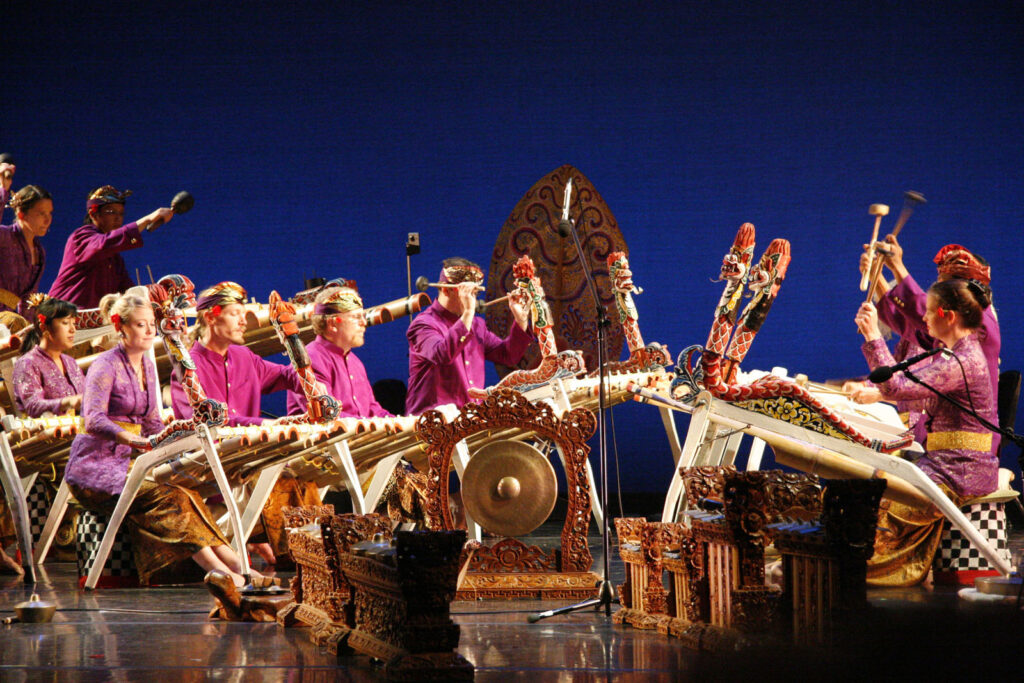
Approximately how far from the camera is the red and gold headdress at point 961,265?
5609 mm

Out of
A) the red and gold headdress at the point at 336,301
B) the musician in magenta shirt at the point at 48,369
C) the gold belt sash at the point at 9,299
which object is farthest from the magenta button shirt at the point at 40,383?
the red and gold headdress at the point at 336,301

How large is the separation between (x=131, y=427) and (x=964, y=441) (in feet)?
12.6

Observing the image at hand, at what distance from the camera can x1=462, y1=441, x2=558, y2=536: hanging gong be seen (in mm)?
5152

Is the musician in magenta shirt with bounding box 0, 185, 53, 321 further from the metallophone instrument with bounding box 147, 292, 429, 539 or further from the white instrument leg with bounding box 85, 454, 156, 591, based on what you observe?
the white instrument leg with bounding box 85, 454, 156, 591

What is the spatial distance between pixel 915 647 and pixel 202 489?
3.98 metres

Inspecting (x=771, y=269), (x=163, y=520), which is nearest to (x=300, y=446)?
(x=163, y=520)

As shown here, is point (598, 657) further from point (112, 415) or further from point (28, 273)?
point (28, 273)

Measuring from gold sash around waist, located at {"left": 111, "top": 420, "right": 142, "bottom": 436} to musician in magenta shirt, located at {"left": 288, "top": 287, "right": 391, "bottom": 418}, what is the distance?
1070 millimetres

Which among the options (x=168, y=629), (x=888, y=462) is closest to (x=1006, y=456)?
(x=888, y=462)

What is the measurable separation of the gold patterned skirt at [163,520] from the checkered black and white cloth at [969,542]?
3333mm

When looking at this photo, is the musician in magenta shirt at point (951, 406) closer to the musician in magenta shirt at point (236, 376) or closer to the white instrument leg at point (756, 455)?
the white instrument leg at point (756, 455)

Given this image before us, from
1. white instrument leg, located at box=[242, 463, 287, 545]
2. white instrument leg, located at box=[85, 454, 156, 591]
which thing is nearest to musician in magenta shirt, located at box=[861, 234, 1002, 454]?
white instrument leg, located at box=[242, 463, 287, 545]

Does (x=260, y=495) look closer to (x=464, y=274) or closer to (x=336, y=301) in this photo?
(x=336, y=301)

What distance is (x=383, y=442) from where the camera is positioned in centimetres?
616
